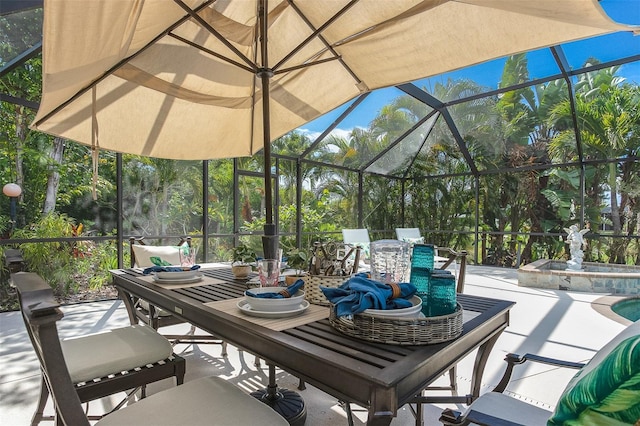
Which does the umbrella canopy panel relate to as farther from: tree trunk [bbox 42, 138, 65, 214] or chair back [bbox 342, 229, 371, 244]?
chair back [bbox 342, 229, 371, 244]

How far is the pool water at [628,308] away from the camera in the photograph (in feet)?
14.8

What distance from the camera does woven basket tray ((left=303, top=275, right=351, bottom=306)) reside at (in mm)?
1383

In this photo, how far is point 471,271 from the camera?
7500 mm

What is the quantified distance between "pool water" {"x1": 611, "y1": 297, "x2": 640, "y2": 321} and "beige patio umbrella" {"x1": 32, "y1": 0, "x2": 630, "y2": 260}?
414 centimetres

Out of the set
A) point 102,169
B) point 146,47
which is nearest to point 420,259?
point 146,47

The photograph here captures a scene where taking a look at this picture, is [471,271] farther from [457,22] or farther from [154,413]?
[154,413]

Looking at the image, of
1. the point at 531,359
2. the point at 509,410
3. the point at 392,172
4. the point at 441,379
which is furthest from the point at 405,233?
the point at 509,410

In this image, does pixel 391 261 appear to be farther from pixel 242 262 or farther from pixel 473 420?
pixel 242 262

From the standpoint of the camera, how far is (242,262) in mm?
2047

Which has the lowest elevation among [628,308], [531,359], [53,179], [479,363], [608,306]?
[628,308]

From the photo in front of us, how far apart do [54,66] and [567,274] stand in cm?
650

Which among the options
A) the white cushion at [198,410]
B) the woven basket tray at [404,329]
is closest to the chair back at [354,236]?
the white cushion at [198,410]

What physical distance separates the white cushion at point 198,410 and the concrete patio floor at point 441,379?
87cm

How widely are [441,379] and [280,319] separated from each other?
173cm
